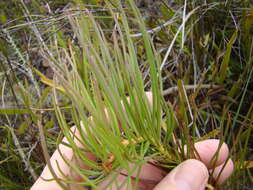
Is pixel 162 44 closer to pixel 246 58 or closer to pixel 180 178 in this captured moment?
pixel 246 58

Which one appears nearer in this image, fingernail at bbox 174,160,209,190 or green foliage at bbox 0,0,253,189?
green foliage at bbox 0,0,253,189

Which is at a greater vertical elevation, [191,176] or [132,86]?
[132,86]

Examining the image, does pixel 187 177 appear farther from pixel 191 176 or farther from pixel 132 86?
pixel 132 86

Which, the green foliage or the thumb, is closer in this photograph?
the green foliage

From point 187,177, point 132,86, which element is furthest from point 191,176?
point 132,86

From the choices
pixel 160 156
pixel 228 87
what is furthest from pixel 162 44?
pixel 160 156

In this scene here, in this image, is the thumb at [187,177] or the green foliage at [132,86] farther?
the thumb at [187,177]
